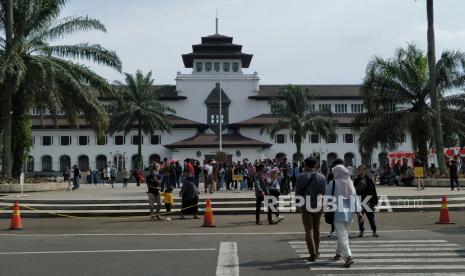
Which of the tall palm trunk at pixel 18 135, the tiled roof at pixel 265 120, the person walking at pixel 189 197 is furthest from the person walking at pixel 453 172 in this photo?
the tiled roof at pixel 265 120

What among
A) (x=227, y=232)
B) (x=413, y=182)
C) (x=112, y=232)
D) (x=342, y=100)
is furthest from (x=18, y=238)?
(x=342, y=100)

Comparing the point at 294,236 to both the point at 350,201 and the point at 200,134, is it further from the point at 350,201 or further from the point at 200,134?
the point at 200,134

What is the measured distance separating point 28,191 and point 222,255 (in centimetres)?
1933

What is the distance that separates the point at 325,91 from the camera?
7406cm

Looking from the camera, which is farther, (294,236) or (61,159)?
(61,159)

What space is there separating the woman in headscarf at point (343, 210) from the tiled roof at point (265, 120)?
5936 cm

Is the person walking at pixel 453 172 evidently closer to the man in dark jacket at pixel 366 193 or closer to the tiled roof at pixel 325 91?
the man in dark jacket at pixel 366 193

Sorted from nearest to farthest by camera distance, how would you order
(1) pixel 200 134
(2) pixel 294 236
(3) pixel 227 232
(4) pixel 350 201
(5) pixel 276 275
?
(5) pixel 276 275 → (4) pixel 350 201 → (2) pixel 294 236 → (3) pixel 227 232 → (1) pixel 200 134

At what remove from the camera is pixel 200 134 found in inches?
2790

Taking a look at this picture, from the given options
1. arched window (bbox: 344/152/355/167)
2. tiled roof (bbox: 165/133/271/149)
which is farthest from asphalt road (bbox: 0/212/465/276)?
arched window (bbox: 344/152/355/167)

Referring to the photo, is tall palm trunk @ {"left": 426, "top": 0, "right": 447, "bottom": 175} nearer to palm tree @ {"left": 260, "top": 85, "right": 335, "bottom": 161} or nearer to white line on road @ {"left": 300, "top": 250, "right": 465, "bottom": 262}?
white line on road @ {"left": 300, "top": 250, "right": 465, "bottom": 262}

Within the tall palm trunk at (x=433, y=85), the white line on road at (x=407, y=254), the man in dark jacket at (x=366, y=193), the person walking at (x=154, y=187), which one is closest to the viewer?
the white line on road at (x=407, y=254)

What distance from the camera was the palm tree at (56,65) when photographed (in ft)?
85.3

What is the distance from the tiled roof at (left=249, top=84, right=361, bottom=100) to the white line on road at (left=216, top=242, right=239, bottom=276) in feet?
200
